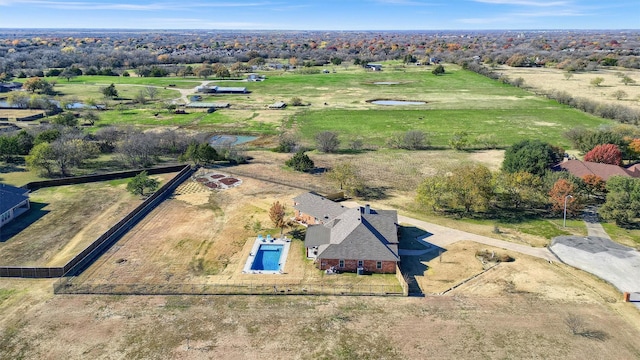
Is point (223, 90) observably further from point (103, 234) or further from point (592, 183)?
point (592, 183)

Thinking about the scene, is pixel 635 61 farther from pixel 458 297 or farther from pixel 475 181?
pixel 458 297

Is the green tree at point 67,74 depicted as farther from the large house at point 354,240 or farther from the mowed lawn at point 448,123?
the large house at point 354,240

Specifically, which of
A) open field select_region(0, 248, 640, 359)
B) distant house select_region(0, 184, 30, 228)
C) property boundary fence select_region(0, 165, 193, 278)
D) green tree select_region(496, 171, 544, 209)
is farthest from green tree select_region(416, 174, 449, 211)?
distant house select_region(0, 184, 30, 228)

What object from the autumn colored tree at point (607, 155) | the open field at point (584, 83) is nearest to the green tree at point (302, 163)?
the autumn colored tree at point (607, 155)

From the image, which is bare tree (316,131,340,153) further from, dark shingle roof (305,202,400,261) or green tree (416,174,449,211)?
Answer: dark shingle roof (305,202,400,261)

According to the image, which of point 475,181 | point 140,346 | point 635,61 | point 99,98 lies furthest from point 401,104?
point 635,61

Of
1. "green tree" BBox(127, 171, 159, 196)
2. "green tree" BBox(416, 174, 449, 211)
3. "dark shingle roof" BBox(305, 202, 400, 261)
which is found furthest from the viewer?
"green tree" BBox(127, 171, 159, 196)
